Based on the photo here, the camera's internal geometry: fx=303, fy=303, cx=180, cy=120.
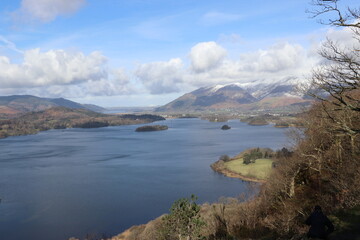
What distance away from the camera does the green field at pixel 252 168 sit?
Answer: 44516mm

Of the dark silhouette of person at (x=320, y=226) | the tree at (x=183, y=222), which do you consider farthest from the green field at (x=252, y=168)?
the dark silhouette of person at (x=320, y=226)

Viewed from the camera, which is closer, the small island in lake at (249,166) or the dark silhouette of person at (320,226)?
the dark silhouette of person at (320,226)

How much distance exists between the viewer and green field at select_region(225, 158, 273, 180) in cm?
4452

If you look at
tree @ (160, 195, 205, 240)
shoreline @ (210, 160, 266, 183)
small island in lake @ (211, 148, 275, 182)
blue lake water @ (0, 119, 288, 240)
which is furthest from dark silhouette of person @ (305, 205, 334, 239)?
shoreline @ (210, 160, 266, 183)

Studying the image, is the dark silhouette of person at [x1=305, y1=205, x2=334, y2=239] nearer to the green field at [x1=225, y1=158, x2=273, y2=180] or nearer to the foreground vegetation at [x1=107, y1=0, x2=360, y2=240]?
the foreground vegetation at [x1=107, y1=0, x2=360, y2=240]

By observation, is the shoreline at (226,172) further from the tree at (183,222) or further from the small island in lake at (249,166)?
the tree at (183,222)

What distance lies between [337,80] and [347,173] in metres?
5.01

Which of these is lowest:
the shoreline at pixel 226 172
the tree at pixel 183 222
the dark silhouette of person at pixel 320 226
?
the shoreline at pixel 226 172

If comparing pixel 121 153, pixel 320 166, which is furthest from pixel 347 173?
pixel 121 153

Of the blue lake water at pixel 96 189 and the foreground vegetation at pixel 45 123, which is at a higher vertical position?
the foreground vegetation at pixel 45 123

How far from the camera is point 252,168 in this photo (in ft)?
156

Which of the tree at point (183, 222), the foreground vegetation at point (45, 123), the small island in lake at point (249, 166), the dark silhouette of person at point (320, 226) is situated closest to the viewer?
the dark silhouette of person at point (320, 226)

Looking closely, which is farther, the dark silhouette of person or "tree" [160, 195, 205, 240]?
"tree" [160, 195, 205, 240]

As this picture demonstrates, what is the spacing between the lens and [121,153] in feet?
232
